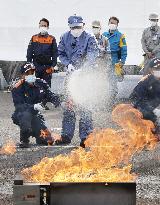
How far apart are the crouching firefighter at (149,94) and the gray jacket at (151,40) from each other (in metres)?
3.86

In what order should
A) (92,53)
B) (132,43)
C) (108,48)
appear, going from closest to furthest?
1. (92,53)
2. (108,48)
3. (132,43)

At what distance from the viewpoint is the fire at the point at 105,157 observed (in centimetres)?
647

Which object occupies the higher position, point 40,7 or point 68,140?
point 40,7

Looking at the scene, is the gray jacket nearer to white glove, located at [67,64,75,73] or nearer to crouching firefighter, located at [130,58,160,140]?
crouching firefighter, located at [130,58,160,140]

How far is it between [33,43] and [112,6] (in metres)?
4.75

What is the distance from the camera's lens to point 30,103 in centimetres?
1116

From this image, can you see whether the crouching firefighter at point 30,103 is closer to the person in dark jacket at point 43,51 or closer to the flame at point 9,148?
the flame at point 9,148

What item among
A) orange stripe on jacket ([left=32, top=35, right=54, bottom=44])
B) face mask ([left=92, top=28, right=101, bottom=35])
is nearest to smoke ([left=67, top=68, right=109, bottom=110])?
face mask ([left=92, top=28, right=101, bottom=35])

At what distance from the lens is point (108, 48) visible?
1381 centimetres

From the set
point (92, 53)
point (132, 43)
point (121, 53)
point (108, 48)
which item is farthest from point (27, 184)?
point (132, 43)

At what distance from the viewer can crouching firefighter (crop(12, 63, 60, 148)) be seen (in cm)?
1093

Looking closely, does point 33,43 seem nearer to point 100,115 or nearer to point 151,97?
point 100,115

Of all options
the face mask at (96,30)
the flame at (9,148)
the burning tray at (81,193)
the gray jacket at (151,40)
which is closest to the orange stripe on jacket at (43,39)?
the face mask at (96,30)

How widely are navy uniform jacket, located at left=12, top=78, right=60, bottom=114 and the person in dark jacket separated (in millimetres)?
2944
